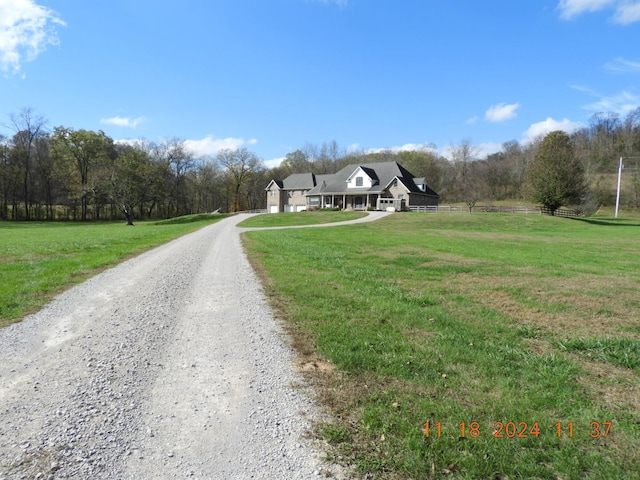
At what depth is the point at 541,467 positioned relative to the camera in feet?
8.29

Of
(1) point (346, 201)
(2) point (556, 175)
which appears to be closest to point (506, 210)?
(2) point (556, 175)

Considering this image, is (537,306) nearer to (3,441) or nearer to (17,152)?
(3,441)

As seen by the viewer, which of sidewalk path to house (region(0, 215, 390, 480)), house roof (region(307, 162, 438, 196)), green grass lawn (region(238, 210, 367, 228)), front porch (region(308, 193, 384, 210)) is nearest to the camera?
sidewalk path to house (region(0, 215, 390, 480))

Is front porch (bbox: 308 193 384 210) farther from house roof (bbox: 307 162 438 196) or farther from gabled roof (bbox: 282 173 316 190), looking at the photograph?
gabled roof (bbox: 282 173 316 190)

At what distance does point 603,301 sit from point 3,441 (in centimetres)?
918

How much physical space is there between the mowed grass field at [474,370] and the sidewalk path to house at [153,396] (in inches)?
18.1

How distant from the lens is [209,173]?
75250 millimetres

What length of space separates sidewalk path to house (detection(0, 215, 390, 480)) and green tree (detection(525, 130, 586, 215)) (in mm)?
46876

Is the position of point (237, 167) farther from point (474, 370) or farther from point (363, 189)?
point (474, 370)

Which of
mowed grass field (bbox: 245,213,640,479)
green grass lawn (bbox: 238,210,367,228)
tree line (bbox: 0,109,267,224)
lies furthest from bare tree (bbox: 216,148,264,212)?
mowed grass field (bbox: 245,213,640,479)

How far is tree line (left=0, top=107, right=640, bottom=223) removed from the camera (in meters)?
46.4

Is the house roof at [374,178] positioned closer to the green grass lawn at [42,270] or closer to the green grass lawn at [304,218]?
the green grass lawn at [304,218]

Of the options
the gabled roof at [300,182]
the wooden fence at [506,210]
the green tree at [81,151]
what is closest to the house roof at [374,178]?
the gabled roof at [300,182]

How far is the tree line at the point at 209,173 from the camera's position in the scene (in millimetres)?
46438
